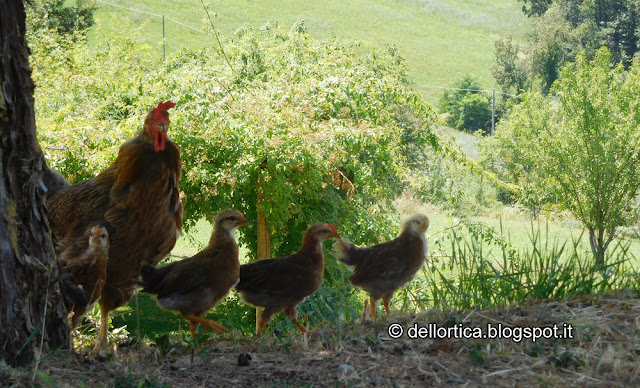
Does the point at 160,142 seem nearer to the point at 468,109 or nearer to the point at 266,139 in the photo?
the point at 266,139

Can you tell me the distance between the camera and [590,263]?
4.87 metres

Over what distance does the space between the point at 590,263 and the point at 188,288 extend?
277cm

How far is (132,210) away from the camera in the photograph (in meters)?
4.42

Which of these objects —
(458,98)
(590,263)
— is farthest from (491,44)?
(590,263)

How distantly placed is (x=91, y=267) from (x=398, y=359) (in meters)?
1.92

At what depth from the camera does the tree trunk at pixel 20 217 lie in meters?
3.26

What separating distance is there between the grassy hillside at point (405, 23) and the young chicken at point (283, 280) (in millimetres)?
43104

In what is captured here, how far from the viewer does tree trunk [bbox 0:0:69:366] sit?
3.26 meters

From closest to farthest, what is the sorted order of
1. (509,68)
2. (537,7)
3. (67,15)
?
(67,15) → (509,68) → (537,7)

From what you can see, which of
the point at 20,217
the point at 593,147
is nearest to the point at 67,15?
the point at 593,147

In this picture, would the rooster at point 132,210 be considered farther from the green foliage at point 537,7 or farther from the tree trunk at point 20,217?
the green foliage at point 537,7

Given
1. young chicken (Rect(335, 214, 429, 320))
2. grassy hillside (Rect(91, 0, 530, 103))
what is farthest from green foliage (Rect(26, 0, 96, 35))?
young chicken (Rect(335, 214, 429, 320))

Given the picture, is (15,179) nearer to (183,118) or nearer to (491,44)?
(183,118)

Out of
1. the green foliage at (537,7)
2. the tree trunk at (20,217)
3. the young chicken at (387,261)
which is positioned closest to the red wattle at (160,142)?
the tree trunk at (20,217)
